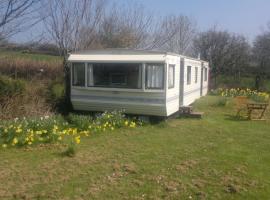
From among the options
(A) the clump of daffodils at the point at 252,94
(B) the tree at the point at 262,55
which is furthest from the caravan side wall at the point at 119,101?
(B) the tree at the point at 262,55

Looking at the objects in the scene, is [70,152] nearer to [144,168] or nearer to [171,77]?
[144,168]

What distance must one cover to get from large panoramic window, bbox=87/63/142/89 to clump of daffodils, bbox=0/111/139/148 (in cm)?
94

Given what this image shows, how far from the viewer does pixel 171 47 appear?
23969 mm

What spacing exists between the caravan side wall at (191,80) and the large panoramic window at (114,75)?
301cm

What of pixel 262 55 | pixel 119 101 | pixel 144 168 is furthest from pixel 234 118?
pixel 262 55

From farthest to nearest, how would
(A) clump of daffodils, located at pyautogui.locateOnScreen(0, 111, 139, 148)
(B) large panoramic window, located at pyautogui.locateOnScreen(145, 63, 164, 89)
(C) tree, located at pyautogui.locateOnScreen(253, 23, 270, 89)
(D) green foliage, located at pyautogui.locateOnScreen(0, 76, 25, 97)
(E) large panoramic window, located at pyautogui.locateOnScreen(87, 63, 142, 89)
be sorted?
1. (C) tree, located at pyautogui.locateOnScreen(253, 23, 270, 89)
2. (E) large panoramic window, located at pyautogui.locateOnScreen(87, 63, 142, 89)
3. (B) large panoramic window, located at pyautogui.locateOnScreen(145, 63, 164, 89)
4. (D) green foliage, located at pyautogui.locateOnScreen(0, 76, 25, 97)
5. (A) clump of daffodils, located at pyautogui.locateOnScreen(0, 111, 139, 148)

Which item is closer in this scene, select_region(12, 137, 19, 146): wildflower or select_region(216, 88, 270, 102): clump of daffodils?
select_region(12, 137, 19, 146): wildflower

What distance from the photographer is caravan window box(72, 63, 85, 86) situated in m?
11.4

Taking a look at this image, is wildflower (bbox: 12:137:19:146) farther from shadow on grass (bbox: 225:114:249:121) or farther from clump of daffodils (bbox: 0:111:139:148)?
shadow on grass (bbox: 225:114:249:121)

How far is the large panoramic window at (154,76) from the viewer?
10.5 meters

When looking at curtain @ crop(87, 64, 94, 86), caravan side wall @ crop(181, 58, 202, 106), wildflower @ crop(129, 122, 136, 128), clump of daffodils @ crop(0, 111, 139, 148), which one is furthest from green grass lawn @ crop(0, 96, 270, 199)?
caravan side wall @ crop(181, 58, 202, 106)

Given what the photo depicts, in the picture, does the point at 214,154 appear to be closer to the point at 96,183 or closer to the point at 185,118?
the point at 96,183

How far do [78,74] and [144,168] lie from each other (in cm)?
574

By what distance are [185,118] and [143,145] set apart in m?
4.31
